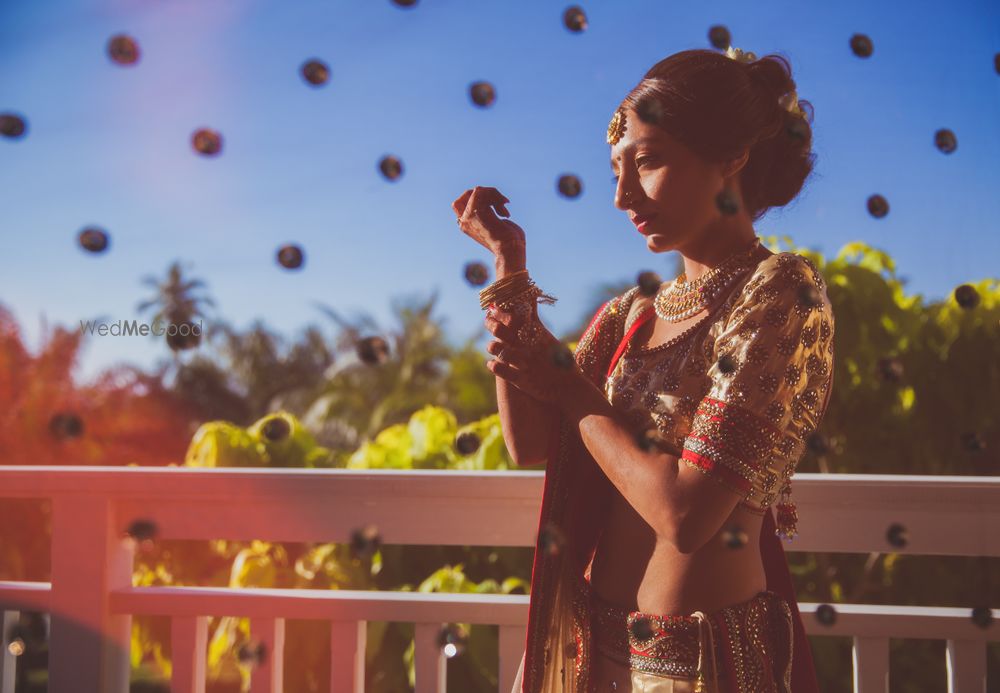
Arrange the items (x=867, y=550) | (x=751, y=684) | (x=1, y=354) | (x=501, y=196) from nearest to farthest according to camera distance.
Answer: (x=751, y=684)
(x=501, y=196)
(x=867, y=550)
(x=1, y=354)

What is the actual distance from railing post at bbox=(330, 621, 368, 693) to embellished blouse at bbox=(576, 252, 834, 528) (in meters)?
0.87

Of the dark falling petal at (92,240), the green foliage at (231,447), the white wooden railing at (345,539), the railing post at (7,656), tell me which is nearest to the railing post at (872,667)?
the white wooden railing at (345,539)

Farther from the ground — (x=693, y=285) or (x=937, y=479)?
(x=693, y=285)

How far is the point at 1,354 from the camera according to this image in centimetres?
805

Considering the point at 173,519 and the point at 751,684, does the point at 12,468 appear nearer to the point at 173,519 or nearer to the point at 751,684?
the point at 173,519

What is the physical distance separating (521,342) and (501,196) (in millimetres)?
226

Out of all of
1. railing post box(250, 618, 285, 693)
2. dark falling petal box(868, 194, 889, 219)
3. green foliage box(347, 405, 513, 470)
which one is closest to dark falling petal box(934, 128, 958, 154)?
dark falling petal box(868, 194, 889, 219)

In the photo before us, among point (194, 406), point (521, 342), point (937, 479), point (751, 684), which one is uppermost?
point (194, 406)

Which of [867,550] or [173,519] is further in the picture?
[173,519]

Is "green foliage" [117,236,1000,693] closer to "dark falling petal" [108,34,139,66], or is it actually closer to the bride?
the bride

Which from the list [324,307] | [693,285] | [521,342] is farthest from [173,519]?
[324,307]

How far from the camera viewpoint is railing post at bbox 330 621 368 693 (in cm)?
169

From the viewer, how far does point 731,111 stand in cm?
110

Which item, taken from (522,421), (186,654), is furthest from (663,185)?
(186,654)
